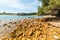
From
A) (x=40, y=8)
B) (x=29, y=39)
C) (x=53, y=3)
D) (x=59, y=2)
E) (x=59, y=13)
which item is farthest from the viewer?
(x=40, y=8)

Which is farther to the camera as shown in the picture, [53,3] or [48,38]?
[53,3]

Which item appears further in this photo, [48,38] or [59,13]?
[59,13]

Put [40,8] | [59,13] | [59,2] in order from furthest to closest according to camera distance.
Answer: [40,8], [59,13], [59,2]

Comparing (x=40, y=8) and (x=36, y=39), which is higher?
(x=36, y=39)

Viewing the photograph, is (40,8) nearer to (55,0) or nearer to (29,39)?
(55,0)

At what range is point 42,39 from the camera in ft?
29.4

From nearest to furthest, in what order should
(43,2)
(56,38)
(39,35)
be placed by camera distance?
(56,38) → (39,35) → (43,2)

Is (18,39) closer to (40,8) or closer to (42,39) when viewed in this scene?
(42,39)

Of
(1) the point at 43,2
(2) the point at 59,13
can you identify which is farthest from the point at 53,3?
(1) the point at 43,2

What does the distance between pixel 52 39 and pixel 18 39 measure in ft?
6.84

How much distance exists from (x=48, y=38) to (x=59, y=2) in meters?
12.1

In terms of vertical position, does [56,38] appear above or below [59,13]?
above

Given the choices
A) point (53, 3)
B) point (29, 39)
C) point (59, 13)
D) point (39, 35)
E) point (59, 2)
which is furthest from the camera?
point (59, 13)

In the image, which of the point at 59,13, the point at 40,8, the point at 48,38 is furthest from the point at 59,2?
the point at 40,8
